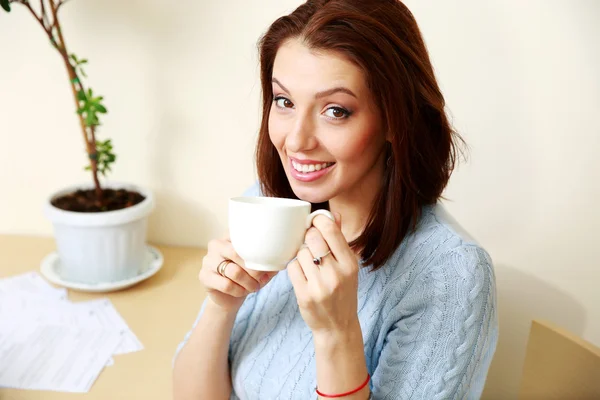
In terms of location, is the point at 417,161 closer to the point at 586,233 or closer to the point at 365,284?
the point at 365,284

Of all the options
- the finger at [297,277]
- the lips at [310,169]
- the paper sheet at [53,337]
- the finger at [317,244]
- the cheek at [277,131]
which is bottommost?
the paper sheet at [53,337]

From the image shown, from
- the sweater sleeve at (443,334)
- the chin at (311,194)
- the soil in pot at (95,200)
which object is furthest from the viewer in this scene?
the soil in pot at (95,200)

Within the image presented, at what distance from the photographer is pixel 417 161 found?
98cm

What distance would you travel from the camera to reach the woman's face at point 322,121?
885 millimetres

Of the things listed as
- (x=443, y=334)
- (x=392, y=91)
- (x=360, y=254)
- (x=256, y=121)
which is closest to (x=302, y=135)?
(x=392, y=91)

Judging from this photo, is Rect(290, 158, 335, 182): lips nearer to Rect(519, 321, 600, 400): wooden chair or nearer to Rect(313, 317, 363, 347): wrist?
Rect(313, 317, 363, 347): wrist

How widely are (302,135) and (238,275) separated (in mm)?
236

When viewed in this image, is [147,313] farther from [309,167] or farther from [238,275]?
[309,167]

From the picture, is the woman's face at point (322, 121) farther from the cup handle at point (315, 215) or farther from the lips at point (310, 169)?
the cup handle at point (315, 215)

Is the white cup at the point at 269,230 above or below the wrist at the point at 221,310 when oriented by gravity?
above

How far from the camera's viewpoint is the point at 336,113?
0.91 metres

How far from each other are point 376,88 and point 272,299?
45 cm

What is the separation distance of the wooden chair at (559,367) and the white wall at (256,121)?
323mm

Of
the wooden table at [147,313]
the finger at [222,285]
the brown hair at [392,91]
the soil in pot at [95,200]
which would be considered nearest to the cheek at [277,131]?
the brown hair at [392,91]
